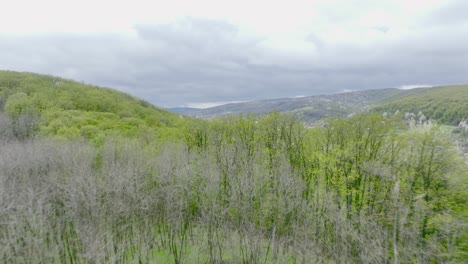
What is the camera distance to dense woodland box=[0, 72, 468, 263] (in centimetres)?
1603

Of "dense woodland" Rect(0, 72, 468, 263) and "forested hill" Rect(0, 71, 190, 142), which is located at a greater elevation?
"forested hill" Rect(0, 71, 190, 142)

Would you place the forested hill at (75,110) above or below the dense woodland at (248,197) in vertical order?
above

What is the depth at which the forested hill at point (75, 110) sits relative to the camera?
152 feet

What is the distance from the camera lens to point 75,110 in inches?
2591

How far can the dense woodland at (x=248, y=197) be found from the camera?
16.0 metres

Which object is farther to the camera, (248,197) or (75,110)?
(75,110)

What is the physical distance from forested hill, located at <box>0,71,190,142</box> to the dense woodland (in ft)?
32.7

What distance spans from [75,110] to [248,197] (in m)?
57.6

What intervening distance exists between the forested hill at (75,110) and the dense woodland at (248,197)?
9956mm

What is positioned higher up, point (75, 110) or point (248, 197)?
point (75, 110)

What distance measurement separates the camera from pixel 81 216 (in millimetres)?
19406

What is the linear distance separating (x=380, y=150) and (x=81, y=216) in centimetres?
2441

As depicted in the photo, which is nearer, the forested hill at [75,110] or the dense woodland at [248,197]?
the dense woodland at [248,197]

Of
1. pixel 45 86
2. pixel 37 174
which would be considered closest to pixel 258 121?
pixel 37 174
